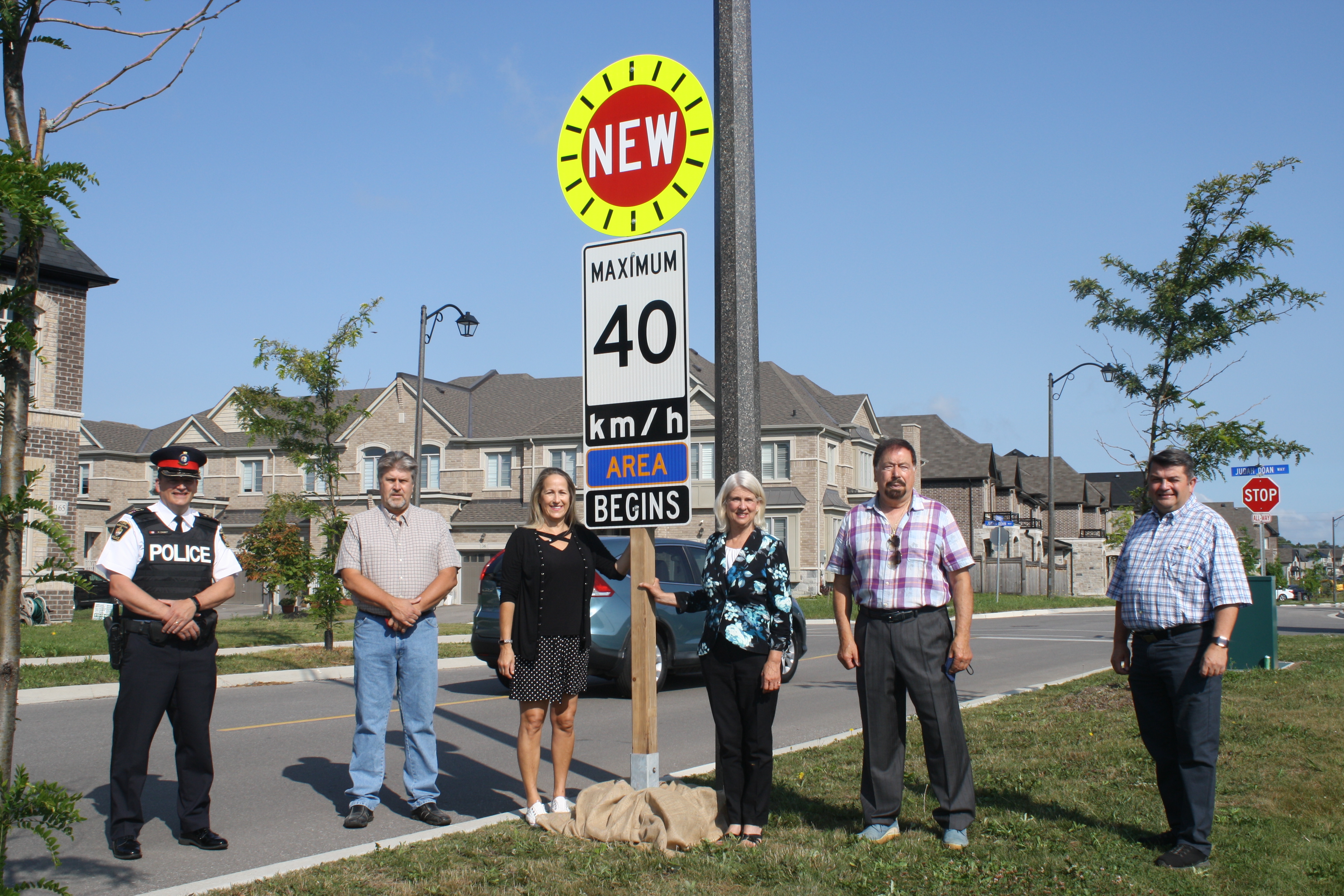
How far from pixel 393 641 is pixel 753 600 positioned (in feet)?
7.27

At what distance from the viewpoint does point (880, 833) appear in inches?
218

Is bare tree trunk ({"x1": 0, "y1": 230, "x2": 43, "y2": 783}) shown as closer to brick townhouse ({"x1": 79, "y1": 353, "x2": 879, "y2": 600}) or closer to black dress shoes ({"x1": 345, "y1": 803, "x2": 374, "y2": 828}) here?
black dress shoes ({"x1": 345, "y1": 803, "x2": 374, "y2": 828})

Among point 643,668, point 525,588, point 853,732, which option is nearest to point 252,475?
point 853,732

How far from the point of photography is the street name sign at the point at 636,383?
5852 millimetres

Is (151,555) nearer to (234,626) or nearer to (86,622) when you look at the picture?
(234,626)

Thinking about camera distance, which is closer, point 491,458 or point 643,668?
point 643,668

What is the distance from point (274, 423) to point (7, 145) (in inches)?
607

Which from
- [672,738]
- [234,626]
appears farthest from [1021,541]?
[672,738]

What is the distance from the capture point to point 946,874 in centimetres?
489

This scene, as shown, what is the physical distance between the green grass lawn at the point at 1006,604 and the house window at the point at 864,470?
269 inches

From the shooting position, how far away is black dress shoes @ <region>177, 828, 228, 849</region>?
5852mm

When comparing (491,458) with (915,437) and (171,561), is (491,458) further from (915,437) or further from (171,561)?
(171,561)

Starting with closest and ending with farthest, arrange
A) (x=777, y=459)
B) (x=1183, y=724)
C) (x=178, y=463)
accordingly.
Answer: (x=1183, y=724) < (x=178, y=463) < (x=777, y=459)

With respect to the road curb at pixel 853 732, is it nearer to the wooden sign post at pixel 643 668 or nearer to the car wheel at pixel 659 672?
the wooden sign post at pixel 643 668
